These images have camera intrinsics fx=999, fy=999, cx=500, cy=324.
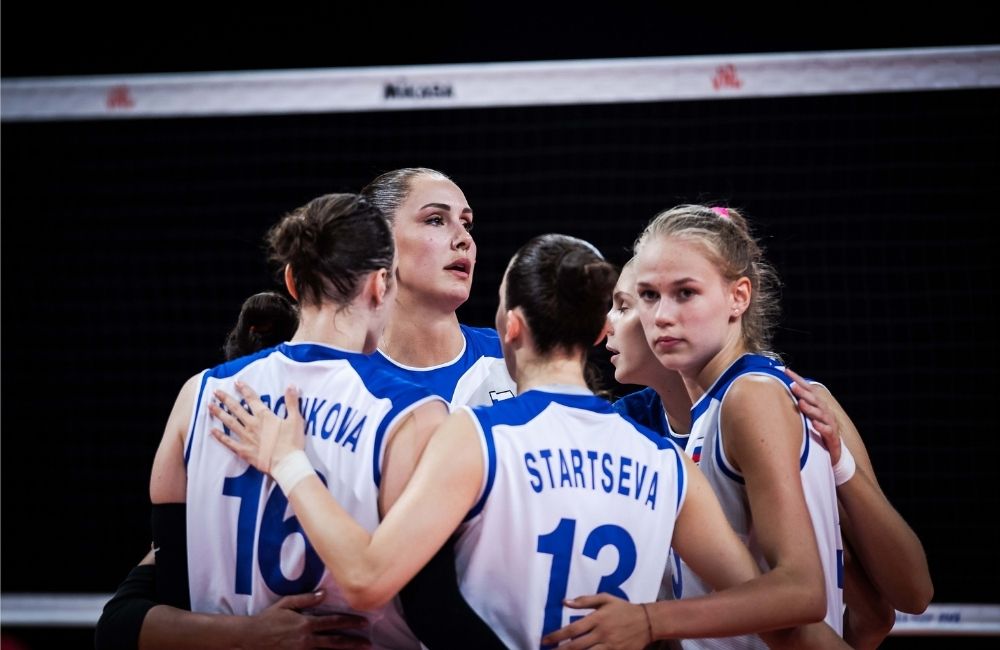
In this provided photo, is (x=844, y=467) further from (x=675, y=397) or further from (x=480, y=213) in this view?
(x=480, y=213)

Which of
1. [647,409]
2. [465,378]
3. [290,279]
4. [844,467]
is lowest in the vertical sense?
[844,467]

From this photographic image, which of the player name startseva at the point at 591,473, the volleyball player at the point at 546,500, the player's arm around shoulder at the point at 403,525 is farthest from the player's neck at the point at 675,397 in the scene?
the player's arm around shoulder at the point at 403,525

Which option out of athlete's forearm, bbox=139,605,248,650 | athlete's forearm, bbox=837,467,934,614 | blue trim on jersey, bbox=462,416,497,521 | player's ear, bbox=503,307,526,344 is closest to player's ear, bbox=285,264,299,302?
player's ear, bbox=503,307,526,344

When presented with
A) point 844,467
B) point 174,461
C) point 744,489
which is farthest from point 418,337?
point 844,467

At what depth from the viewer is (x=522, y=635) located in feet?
7.20

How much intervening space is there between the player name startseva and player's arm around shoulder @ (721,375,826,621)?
37 centimetres

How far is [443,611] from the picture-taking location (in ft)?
7.06

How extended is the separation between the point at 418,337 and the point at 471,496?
5.34 ft

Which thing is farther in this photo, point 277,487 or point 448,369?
point 448,369

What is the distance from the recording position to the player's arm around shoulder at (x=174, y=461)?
7.89 feet

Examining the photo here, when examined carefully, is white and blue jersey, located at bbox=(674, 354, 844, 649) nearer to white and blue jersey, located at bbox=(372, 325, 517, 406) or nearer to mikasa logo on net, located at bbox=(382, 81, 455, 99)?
white and blue jersey, located at bbox=(372, 325, 517, 406)

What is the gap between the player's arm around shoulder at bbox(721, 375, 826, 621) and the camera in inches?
91.9

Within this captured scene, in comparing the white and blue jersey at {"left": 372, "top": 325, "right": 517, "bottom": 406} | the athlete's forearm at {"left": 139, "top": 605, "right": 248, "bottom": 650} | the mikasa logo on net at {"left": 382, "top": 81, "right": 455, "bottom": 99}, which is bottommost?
the athlete's forearm at {"left": 139, "top": 605, "right": 248, "bottom": 650}

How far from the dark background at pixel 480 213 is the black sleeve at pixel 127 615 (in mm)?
3923
